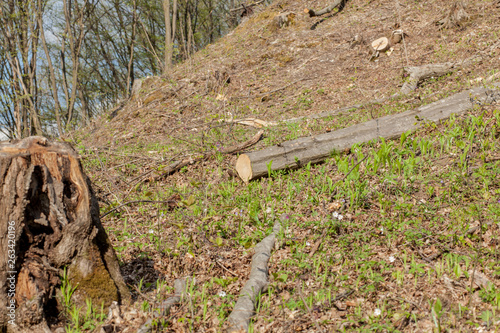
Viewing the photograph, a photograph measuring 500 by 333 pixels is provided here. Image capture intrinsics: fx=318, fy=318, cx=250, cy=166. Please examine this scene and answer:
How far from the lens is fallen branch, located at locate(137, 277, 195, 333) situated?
8.23 ft

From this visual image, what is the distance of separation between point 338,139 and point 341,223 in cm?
208

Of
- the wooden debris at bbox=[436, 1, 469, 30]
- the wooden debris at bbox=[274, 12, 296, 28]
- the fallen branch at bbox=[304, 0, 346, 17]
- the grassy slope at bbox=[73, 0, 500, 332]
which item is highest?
the wooden debris at bbox=[274, 12, 296, 28]

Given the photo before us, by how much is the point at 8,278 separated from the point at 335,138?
450 centimetres

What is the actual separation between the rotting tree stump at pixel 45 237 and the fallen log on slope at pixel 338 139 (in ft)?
8.78

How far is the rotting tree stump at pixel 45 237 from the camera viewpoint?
228cm

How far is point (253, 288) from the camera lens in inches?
110

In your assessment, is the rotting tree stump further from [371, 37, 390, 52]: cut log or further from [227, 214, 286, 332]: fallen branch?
[371, 37, 390, 52]: cut log

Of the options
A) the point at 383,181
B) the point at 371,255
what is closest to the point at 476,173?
the point at 383,181

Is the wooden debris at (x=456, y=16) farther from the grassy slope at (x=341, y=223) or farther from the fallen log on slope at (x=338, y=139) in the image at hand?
the fallen log on slope at (x=338, y=139)

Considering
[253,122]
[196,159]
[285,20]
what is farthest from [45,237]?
[285,20]

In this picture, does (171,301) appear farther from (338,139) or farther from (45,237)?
(338,139)

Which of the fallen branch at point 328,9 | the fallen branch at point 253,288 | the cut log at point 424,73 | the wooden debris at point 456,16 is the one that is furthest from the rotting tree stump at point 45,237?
the fallen branch at point 328,9

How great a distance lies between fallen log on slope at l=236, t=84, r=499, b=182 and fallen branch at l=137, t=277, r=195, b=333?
85.1 inches

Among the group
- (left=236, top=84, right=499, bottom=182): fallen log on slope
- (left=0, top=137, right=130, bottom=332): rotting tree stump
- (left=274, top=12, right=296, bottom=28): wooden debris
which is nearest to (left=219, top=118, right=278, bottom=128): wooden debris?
(left=236, top=84, right=499, bottom=182): fallen log on slope
